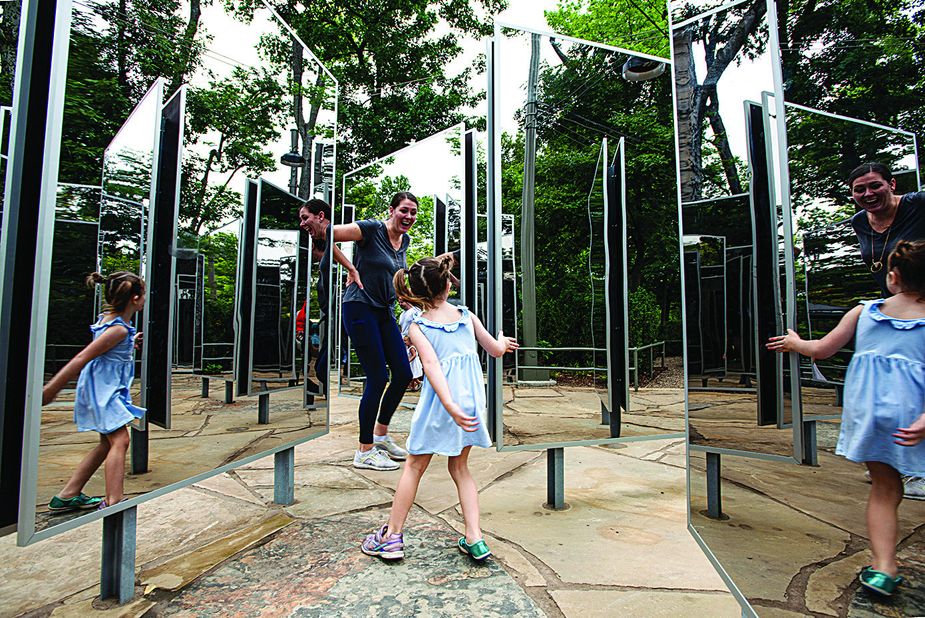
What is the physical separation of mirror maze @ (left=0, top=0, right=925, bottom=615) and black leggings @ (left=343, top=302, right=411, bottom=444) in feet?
1.28

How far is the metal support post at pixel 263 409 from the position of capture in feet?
7.32

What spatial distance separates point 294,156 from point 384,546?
167 centimetres

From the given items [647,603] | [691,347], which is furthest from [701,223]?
[647,603]

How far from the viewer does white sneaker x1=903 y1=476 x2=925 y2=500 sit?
779 millimetres

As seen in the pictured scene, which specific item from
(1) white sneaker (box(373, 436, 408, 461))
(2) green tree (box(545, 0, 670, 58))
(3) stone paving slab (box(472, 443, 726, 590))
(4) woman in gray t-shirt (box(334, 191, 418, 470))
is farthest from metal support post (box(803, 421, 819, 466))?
(2) green tree (box(545, 0, 670, 58))

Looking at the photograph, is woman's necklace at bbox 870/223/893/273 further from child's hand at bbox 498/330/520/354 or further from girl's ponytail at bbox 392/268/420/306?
girl's ponytail at bbox 392/268/420/306

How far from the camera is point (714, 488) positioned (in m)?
1.38

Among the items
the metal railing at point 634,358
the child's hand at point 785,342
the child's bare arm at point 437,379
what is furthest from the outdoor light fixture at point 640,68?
the child's hand at point 785,342

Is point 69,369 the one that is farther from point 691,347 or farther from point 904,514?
point 904,514


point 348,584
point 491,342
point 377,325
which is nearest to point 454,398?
point 491,342

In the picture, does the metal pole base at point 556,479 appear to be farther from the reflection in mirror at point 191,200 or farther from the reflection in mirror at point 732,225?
the reflection in mirror at point 191,200

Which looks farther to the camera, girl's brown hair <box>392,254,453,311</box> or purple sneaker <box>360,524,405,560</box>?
girl's brown hair <box>392,254,453,311</box>

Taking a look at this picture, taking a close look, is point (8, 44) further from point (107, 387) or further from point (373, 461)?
point (373, 461)

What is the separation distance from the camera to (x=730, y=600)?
1.60 meters
